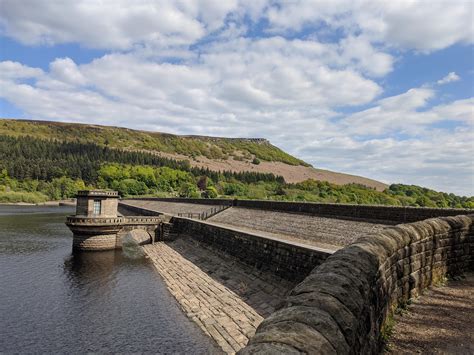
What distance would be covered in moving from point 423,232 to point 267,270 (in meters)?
12.3

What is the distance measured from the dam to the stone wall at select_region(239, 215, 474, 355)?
17 mm

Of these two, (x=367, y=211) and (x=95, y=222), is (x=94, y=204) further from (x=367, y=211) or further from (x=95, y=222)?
(x=367, y=211)

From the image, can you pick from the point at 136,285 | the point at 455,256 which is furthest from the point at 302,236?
the point at 455,256

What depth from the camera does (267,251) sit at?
2034 centimetres

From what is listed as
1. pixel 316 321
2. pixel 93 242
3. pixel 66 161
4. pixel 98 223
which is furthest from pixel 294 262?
pixel 66 161

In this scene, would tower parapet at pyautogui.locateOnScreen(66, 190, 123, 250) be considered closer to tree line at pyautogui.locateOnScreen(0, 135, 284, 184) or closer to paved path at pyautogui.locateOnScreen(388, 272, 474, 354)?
paved path at pyautogui.locateOnScreen(388, 272, 474, 354)

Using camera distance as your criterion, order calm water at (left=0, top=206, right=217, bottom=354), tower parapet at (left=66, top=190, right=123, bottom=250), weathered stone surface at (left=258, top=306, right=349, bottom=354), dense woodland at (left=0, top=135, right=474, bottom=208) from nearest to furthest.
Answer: weathered stone surface at (left=258, top=306, right=349, bottom=354) < calm water at (left=0, top=206, right=217, bottom=354) < tower parapet at (left=66, top=190, right=123, bottom=250) < dense woodland at (left=0, top=135, right=474, bottom=208)

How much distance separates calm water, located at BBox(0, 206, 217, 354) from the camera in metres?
14.4

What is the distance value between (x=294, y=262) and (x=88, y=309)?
10.7 meters

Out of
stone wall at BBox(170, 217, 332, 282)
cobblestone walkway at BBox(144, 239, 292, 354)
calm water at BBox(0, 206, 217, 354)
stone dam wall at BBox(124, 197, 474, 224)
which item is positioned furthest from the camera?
stone dam wall at BBox(124, 197, 474, 224)

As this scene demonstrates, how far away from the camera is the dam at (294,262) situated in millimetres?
3986

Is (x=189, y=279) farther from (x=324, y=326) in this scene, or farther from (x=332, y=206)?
(x=324, y=326)

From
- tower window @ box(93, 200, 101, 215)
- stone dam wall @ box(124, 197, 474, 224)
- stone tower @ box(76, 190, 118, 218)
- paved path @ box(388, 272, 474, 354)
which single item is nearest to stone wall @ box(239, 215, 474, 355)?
paved path @ box(388, 272, 474, 354)

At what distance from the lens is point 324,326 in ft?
11.8
